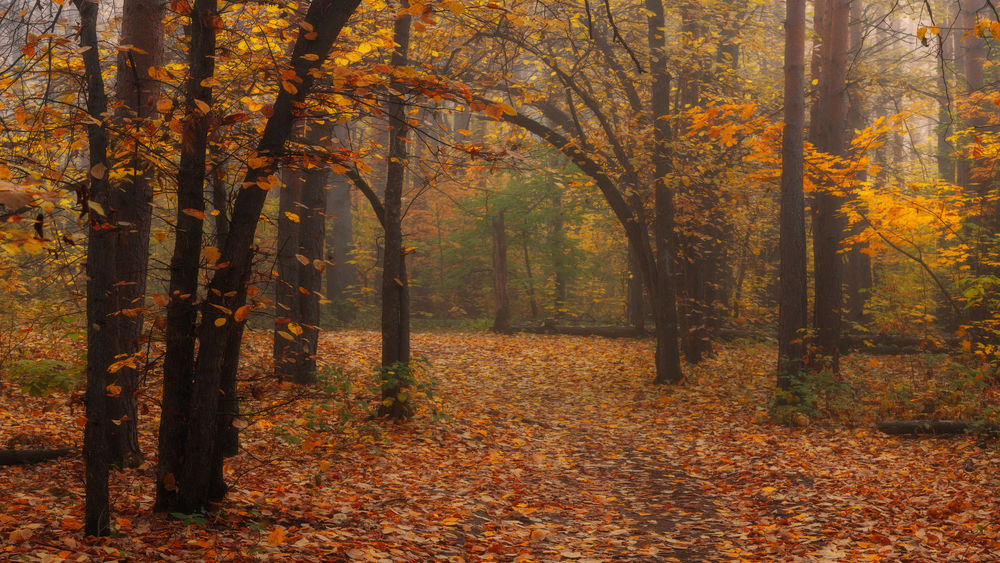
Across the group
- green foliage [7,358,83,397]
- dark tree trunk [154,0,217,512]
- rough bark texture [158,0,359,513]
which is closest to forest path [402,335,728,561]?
rough bark texture [158,0,359,513]

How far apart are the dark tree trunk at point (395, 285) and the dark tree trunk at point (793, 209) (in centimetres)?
578

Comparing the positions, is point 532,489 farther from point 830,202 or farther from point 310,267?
point 830,202

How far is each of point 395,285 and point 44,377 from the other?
4022 mm

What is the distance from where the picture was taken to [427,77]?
4.37 meters

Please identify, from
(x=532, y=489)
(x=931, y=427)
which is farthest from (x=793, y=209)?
(x=532, y=489)

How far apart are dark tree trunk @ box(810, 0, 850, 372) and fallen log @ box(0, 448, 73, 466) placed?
1056cm

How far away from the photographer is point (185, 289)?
4.49 meters

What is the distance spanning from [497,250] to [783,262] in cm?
1106

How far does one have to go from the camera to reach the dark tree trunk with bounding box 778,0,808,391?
10719 millimetres

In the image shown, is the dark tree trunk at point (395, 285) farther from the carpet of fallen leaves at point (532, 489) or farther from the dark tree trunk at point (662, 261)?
the dark tree trunk at point (662, 261)

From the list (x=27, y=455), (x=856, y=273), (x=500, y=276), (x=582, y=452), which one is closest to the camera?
(x=27, y=455)

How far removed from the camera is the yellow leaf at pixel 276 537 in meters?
4.45

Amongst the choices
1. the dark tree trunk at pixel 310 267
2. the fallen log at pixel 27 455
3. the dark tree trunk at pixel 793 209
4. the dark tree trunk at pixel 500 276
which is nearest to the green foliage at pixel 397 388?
the dark tree trunk at pixel 310 267

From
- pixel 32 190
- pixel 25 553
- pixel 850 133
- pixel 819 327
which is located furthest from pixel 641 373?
pixel 32 190
